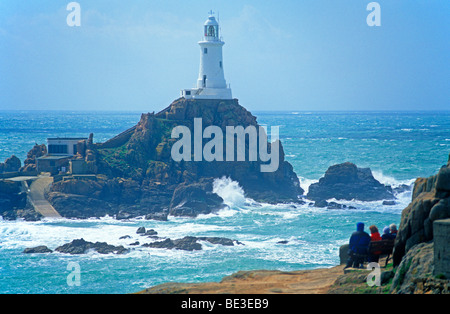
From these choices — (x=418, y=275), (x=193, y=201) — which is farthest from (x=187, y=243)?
(x=418, y=275)

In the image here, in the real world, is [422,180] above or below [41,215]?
above

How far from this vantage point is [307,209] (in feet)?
177

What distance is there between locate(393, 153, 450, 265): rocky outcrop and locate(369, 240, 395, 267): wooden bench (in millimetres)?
1113

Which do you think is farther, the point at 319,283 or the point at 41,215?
the point at 41,215

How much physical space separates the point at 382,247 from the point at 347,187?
4409 cm

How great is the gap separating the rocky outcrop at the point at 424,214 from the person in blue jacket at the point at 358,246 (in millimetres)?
970

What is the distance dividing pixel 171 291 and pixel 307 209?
1514 inches

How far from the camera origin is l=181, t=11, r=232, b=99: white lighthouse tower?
209 feet

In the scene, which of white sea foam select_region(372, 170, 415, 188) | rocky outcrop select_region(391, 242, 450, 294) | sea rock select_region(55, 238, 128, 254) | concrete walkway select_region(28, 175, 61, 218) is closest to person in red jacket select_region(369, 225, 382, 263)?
rocky outcrop select_region(391, 242, 450, 294)

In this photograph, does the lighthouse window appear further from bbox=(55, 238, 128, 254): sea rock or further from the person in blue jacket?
the person in blue jacket

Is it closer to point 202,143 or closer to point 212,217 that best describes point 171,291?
point 212,217
